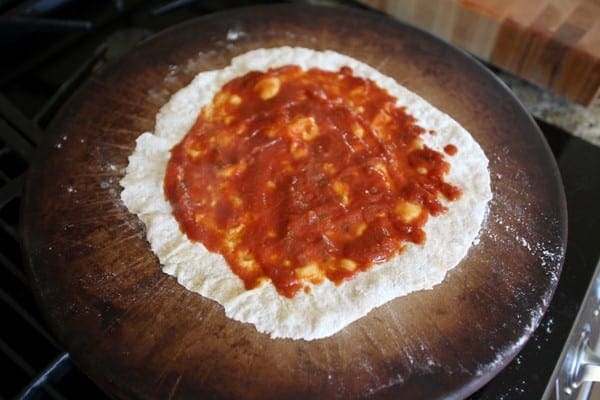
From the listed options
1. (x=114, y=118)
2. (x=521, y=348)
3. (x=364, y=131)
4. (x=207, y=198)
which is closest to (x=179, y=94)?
(x=114, y=118)

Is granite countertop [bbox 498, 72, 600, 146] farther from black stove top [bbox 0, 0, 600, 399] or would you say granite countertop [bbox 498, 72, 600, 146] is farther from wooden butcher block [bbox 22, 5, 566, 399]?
wooden butcher block [bbox 22, 5, 566, 399]

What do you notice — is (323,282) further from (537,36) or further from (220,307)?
(537,36)

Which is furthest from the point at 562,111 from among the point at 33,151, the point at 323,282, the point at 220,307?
the point at 33,151

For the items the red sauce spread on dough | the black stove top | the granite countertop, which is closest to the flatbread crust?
the red sauce spread on dough

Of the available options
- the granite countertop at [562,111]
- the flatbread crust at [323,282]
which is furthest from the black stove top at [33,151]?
the flatbread crust at [323,282]

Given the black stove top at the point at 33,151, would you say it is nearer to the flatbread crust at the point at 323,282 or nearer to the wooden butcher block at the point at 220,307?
the wooden butcher block at the point at 220,307
